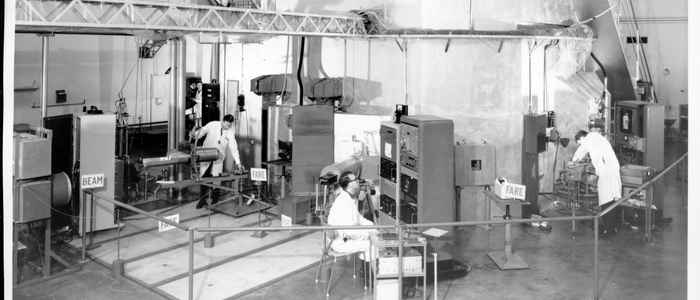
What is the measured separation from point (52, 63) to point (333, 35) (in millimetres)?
5059

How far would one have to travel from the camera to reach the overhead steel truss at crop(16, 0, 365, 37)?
569 centimetres

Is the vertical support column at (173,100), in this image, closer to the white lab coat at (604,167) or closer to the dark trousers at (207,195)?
the dark trousers at (207,195)

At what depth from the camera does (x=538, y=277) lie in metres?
6.34

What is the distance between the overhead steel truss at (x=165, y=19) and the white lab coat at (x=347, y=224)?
258 cm

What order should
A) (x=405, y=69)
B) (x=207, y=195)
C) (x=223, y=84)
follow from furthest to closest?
(x=223, y=84) < (x=207, y=195) < (x=405, y=69)

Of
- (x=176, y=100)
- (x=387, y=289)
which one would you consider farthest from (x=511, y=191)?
(x=176, y=100)

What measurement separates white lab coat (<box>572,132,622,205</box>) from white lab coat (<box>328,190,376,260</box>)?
353 centimetres

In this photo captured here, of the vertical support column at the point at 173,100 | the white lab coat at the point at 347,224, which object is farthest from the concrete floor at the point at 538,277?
the vertical support column at the point at 173,100

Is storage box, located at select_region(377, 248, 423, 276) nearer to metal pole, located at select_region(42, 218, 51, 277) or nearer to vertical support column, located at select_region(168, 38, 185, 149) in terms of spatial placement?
metal pole, located at select_region(42, 218, 51, 277)

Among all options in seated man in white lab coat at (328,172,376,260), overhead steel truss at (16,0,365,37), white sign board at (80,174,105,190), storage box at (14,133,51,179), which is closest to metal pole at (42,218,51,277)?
storage box at (14,133,51,179)

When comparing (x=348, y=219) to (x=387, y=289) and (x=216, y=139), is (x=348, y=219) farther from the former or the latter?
(x=216, y=139)

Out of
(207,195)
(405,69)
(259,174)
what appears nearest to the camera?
(259,174)

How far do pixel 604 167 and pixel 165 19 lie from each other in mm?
5463

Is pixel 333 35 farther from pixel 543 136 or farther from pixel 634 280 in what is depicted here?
pixel 634 280
